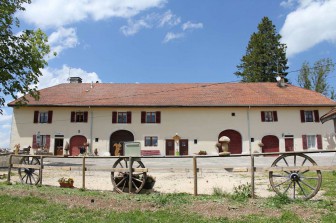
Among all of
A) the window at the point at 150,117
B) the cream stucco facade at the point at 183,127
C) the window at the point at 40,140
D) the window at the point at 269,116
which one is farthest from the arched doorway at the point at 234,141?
the window at the point at 40,140

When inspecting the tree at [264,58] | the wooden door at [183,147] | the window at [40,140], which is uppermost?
the tree at [264,58]

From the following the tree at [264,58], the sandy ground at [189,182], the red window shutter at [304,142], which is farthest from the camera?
the tree at [264,58]

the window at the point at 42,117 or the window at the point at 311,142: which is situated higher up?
the window at the point at 42,117

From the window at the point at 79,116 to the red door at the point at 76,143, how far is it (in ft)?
5.46

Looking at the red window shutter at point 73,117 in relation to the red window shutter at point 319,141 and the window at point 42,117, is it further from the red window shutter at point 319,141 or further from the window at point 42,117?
the red window shutter at point 319,141

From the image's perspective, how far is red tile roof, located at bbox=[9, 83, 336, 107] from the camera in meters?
A: 32.2

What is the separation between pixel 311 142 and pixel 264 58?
1749 centimetres

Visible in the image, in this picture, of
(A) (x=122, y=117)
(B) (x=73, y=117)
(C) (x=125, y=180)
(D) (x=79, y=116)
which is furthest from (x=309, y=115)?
(C) (x=125, y=180)

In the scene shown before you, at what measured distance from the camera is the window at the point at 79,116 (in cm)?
3209

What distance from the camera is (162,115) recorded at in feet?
106

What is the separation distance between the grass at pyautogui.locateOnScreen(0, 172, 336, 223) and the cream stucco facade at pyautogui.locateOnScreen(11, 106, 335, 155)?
893 inches

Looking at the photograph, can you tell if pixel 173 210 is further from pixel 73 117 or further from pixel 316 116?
pixel 316 116

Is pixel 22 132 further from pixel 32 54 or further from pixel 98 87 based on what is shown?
pixel 32 54

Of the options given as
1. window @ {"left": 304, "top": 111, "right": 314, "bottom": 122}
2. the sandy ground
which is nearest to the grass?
the sandy ground
